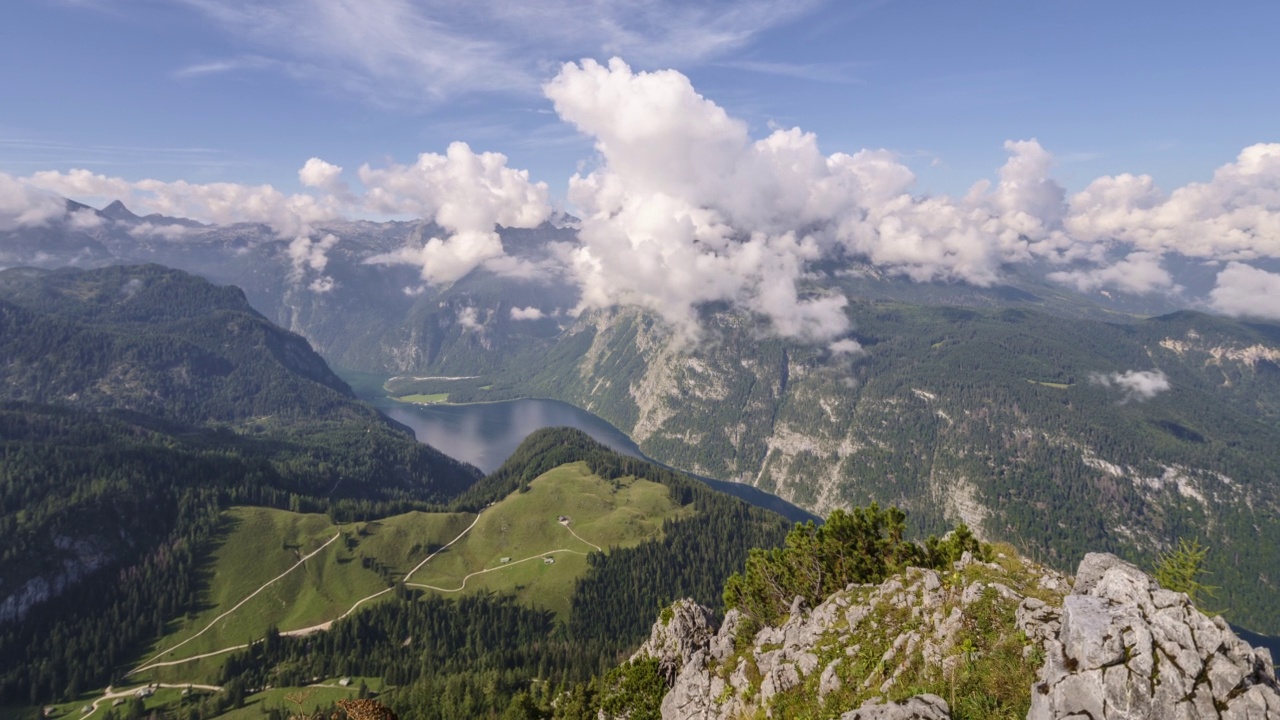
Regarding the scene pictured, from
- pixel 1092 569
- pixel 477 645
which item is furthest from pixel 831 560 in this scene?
pixel 477 645

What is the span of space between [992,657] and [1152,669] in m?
8.87

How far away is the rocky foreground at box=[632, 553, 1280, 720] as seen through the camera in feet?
61.2

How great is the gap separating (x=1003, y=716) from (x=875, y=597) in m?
20.8

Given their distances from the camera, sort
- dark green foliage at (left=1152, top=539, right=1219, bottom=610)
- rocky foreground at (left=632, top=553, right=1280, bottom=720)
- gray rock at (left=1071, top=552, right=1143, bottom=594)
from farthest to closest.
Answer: dark green foliage at (left=1152, top=539, right=1219, bottom=610) → gray rock at (left=1071, top=552, right=1143, bottom=594) → rocky foreground at (left=632, top=553, right=1280, bottom=720)

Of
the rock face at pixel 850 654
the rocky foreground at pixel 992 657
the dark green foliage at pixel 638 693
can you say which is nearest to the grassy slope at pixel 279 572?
the dark green foliage at pixel 638 693

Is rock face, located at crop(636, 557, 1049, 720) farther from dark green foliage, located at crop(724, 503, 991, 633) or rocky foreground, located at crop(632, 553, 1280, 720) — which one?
dark green foliage, located at crop(724, 503, 991, 633)

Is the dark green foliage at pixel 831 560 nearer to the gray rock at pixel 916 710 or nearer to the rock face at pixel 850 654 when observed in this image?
the rock face at pixel 850 654

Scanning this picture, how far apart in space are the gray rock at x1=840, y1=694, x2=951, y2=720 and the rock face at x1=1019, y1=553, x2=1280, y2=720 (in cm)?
347

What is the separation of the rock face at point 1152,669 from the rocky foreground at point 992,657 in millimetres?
37

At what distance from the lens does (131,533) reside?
18838 centimetres

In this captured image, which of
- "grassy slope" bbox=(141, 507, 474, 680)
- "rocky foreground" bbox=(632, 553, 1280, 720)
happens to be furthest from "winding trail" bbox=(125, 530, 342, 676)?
"rocky foreground" bbox=(632, 553, 1280, 720)

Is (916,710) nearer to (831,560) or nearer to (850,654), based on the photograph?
(850,654)

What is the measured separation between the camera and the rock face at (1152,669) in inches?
716

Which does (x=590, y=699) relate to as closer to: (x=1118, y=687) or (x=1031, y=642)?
(x=1031, y=642)
